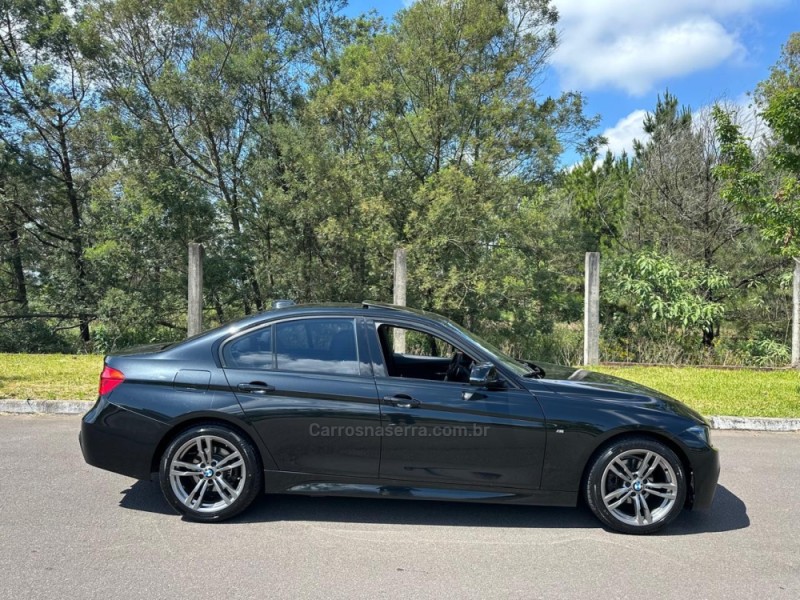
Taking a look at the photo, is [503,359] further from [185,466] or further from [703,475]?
[185,466]

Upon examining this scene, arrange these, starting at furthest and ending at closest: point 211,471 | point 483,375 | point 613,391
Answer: point 613,391 < point 211,471 < point 483,375

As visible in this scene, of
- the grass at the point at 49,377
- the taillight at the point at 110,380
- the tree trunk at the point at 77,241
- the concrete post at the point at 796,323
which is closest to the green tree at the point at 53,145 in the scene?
the tree trunk at the point at 77,241

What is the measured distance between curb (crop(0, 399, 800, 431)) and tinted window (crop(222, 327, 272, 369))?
13.4ft

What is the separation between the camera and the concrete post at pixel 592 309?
34.7 feet

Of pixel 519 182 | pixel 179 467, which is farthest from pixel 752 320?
pixel 179 467

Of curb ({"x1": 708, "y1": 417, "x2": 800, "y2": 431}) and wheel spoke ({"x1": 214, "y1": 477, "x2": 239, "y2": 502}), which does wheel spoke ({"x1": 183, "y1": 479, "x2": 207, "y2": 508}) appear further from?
curb ({"x1": 708, "y1": 417, "x2": 800, "y2": 431})

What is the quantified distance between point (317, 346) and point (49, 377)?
6591 mm

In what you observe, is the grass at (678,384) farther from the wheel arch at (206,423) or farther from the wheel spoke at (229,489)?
the wheel spoke at (229,489)

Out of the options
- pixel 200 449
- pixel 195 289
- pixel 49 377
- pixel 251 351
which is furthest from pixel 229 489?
pixel 195 289

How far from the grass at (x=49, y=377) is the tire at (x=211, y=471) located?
4.19 meters

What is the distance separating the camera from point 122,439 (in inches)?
163

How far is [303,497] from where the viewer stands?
467 cm

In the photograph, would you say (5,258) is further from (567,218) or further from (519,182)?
(567,218)

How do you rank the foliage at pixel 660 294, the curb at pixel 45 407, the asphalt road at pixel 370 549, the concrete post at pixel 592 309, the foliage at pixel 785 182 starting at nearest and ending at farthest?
the asphalt road at pixel 370 549, the curb at pixel 45 407, the foliage at pixel 785 182, the concrete post at pixel 592 309, the foliage at pixel 660 294
